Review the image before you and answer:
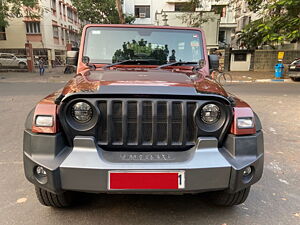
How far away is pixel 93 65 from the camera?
3.20 m

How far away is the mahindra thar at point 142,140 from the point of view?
1912 mm

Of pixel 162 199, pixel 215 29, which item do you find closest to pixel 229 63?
pixel 215 29

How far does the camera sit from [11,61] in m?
22.7

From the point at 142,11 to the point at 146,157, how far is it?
34.1 metres

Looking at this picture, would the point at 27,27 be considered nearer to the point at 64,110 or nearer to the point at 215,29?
the point at 215,29

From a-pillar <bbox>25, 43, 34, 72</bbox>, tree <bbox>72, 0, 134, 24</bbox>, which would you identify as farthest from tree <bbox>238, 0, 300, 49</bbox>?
a-pillar <bbox>25, 43, 34, 72</bbox>

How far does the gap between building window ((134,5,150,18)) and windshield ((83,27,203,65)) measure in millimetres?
31718

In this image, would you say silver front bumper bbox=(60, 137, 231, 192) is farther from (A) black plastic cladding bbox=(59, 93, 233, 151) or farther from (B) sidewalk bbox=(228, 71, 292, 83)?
(B) sidewalk bbox=(228, 71, 292, 83)

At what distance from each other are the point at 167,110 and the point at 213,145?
0.47 metres

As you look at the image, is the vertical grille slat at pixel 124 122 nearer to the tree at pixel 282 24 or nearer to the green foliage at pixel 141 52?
the green foliage at pixel 141 52

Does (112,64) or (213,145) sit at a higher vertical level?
(112,64)

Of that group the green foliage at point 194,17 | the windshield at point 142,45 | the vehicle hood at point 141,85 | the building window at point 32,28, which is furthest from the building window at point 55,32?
the vehicle hood at point 141,85

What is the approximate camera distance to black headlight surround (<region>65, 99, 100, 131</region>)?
202 cm

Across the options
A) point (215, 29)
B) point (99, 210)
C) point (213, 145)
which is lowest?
point (99, 210)
